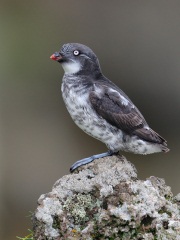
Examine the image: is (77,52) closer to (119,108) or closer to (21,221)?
(119,108)

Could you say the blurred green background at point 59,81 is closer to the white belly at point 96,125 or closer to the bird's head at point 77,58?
the bird's head at point 77,58

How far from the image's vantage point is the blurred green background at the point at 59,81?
11.6 metres

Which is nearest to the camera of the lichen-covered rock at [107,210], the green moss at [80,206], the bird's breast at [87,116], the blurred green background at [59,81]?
the lichen-covered rock at [107,210]

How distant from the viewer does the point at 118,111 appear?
7.12m

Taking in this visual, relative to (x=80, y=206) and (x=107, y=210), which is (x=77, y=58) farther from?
(x=107, y=210)

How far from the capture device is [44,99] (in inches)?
475

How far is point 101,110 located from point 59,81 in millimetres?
4875

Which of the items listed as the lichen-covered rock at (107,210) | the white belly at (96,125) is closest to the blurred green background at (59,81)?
the white belly at (96,125)

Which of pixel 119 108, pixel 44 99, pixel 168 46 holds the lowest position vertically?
pixel 119 108

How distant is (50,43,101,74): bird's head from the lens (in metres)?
7.20

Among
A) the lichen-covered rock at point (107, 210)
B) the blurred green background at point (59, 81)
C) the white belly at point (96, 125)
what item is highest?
the blurred green background at point (59, 81)

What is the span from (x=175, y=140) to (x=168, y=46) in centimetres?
137

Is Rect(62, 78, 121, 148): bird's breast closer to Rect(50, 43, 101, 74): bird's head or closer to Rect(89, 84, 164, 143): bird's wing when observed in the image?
Rect(89, 84, 164, 143): bird's wing

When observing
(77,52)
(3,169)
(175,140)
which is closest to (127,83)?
(175,140)
